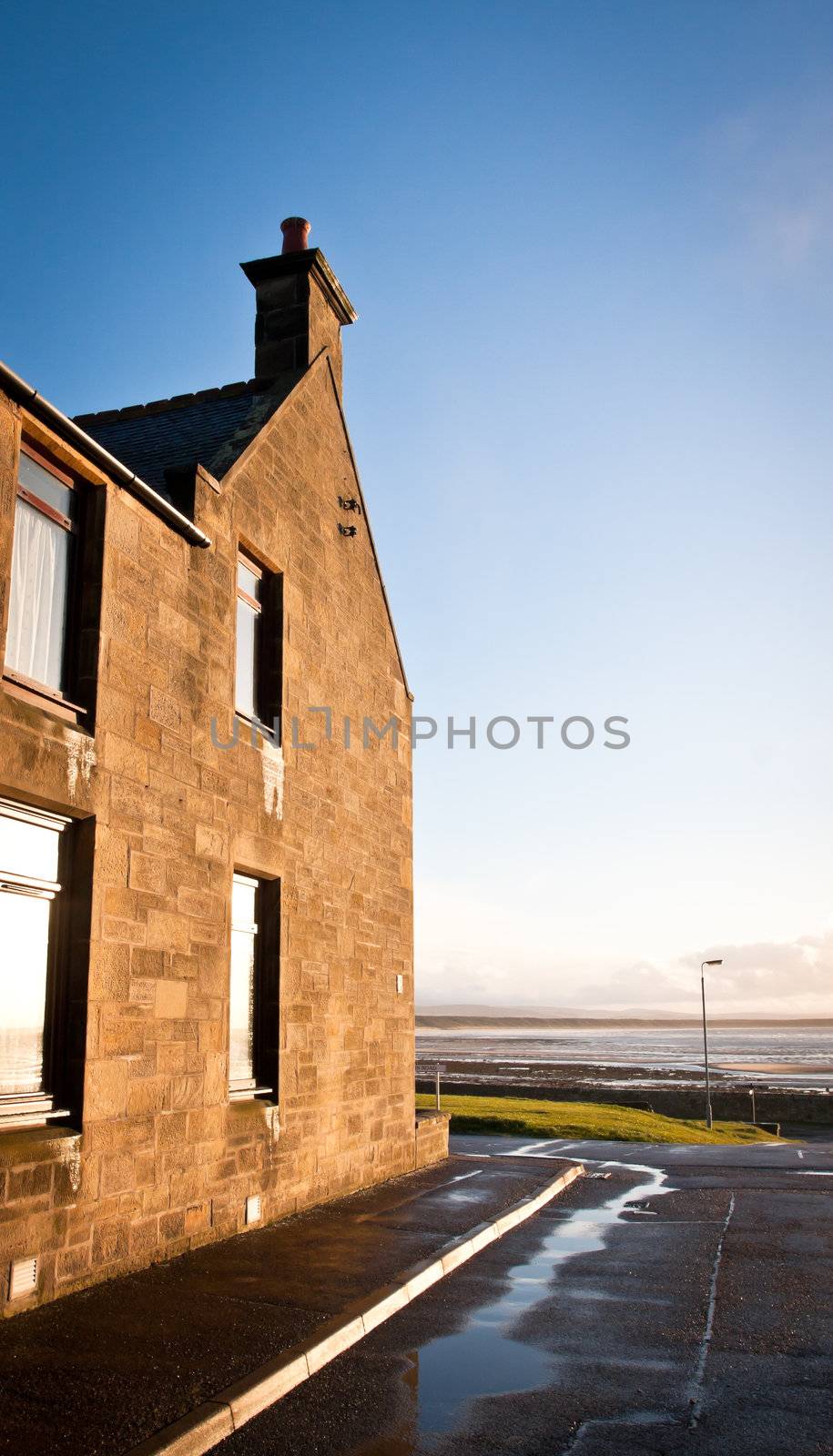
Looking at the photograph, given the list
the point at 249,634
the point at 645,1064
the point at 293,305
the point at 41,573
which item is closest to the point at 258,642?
the point at 249,634

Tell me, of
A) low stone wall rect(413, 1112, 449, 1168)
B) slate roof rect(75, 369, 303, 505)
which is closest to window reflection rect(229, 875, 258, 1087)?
slate roof rect(75, 369, 303, 505)

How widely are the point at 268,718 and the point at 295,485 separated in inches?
104

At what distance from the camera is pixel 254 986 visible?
10.1m

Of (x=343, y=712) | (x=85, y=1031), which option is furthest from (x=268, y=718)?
(x=85, y=1031)

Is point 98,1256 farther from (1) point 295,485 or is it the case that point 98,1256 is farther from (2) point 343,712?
(1) point 295,485

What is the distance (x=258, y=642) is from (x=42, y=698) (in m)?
3.75

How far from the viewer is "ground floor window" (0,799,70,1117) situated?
270 inches

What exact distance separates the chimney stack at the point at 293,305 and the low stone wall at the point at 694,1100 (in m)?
27.6

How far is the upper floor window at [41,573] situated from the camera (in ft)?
23.7

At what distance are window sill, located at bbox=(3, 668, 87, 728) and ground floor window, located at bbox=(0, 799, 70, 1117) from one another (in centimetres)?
66

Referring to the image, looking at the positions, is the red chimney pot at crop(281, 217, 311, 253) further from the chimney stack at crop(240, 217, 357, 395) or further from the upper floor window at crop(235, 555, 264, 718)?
the upper floor window at crop(235, 555, 264, 718)

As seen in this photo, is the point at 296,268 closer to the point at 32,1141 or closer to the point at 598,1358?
the point at 32,1141

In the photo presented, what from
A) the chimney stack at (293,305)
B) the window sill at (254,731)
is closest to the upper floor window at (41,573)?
the window sill at (254,731)

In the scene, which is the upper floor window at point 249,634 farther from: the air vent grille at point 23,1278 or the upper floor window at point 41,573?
the air vent grille at point 23,1278
